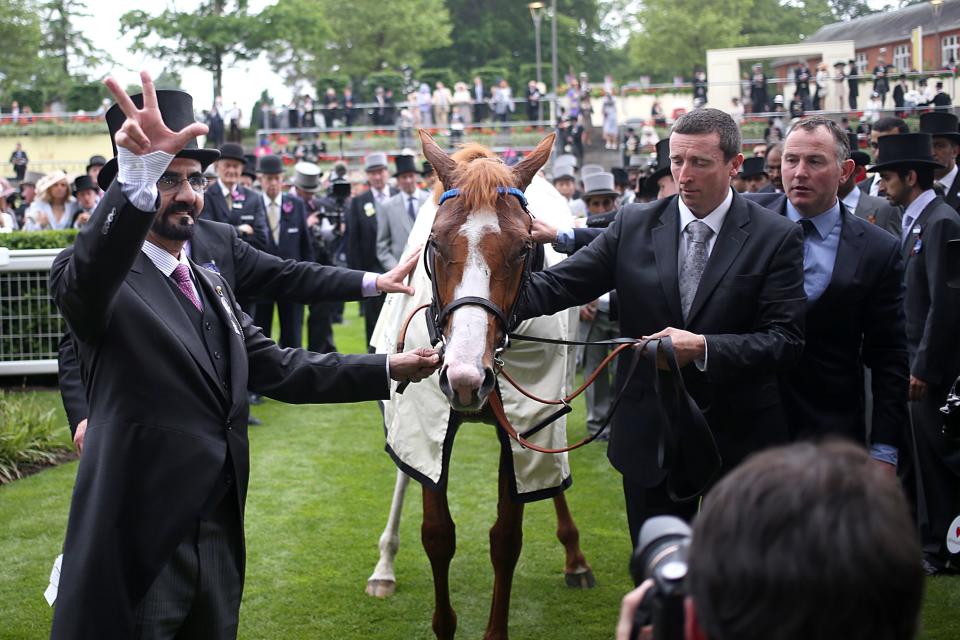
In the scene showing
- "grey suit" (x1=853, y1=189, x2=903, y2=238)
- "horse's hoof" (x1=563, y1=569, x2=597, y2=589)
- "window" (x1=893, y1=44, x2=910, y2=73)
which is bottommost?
"horse's hoof" (x1=563, y1=569, x2=597, y2=589)

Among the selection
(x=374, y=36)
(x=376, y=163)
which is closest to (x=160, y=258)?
(x=376, y=163)

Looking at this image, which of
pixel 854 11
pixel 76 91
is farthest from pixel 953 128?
pixel 854 11

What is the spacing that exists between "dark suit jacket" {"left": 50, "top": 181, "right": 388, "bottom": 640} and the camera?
165 centimetres

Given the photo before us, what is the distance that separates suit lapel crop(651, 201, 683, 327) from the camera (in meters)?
3.57

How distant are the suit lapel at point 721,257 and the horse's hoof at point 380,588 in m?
2.56

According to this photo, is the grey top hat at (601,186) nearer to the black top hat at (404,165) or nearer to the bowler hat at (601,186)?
the bowler hat at (601,186)

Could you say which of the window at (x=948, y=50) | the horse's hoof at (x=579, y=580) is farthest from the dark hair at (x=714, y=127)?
the window at (x=948, y=50)

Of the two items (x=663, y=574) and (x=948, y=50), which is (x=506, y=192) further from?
(x=948, y=50)

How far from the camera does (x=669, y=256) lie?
3596mm

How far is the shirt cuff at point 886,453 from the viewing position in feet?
12.6

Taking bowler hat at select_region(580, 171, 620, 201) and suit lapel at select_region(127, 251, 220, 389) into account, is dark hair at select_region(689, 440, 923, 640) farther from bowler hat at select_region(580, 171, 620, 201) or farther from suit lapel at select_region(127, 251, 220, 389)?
bowler hat at select_region(580, 171, 620, 201)

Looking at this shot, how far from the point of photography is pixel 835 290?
12.6 ft

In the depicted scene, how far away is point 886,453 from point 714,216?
119 centimetres

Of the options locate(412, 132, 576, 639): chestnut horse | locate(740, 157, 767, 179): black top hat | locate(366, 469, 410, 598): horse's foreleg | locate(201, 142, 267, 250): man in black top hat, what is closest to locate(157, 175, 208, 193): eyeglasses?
locate(412, 132, 576, 639): chestnut horse
